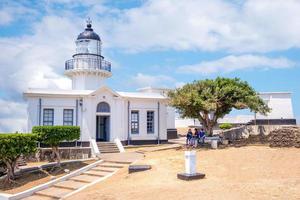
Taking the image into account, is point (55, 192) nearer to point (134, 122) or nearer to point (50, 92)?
point (50, 92)

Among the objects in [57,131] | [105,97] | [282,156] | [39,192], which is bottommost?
[39,192]

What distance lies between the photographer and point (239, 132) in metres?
27.5

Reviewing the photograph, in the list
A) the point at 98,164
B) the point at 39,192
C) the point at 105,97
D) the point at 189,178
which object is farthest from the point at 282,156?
the point at 105,97

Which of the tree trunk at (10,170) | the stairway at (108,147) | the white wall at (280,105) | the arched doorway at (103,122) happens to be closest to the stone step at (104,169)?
the tree trunk at (10,170)

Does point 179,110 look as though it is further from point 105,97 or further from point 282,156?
point 282,156

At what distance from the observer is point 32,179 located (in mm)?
18828

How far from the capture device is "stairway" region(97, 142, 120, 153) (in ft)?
85.8

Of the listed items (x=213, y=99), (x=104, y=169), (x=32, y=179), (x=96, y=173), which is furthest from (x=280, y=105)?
(x=32, y=179)

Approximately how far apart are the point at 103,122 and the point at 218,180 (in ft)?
52.3

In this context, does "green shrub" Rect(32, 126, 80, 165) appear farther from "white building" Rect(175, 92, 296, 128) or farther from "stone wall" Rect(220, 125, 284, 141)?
"white building" Rect(175, 92, 296, 128)

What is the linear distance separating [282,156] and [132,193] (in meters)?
9.30

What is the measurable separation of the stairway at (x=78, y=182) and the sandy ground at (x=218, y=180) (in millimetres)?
850

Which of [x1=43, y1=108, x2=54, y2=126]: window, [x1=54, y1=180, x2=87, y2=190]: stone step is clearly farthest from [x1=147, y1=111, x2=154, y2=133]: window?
[x1=54, y1=180, x2=87, y2=190]: stone step

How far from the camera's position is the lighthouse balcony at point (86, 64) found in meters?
32.3
